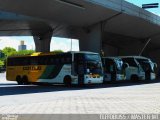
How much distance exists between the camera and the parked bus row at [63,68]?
1310 inches

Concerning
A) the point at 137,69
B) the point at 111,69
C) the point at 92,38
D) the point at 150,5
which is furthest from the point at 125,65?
the point at 150,5

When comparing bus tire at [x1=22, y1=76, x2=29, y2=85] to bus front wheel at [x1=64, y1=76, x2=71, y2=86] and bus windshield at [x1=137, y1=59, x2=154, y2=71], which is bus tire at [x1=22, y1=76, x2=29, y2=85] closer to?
bus front wheel at [x1=64, y1=76, x2=71, y2=86]

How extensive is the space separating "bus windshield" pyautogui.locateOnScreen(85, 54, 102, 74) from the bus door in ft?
1.26

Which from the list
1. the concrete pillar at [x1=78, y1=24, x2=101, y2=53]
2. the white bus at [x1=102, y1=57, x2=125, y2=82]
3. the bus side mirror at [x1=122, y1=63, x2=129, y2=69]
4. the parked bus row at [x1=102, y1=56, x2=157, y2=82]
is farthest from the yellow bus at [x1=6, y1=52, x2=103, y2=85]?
the concrete pillar at [x1=78, y1=24, x2=101, y2=53]

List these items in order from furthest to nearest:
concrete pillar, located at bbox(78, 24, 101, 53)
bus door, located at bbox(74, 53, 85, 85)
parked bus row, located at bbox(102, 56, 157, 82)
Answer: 1. concrete pillar, located at bbox(78, 24, 101, 53)
2. parked bus row, located at bbox(102, 56, 157, 82)
3. bus door, located at bbox(74, 53, 85, 85)

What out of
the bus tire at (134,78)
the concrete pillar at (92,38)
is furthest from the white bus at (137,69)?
the concrete pillar at (92,38)

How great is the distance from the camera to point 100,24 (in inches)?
1932

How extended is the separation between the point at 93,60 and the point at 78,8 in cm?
914

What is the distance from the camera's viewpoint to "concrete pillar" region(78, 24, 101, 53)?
49219mm

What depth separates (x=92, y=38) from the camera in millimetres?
49812

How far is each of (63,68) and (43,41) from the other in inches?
1048

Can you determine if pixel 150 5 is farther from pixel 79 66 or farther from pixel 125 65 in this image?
pixel 79 66

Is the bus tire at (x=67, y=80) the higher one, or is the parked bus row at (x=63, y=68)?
the parked bus row at (x=63, y=68)

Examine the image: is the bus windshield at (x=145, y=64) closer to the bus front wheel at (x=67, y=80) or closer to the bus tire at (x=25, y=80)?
the bus tire at (x=25, y=80)
